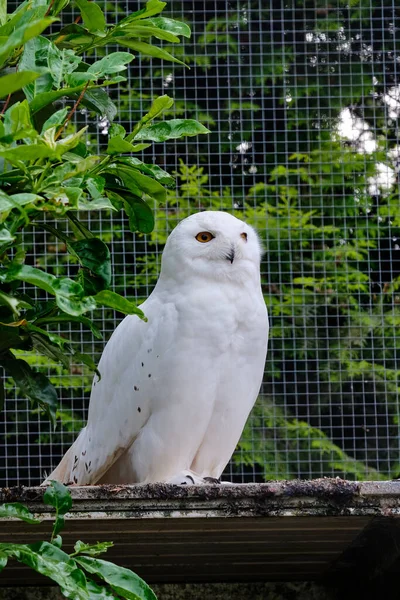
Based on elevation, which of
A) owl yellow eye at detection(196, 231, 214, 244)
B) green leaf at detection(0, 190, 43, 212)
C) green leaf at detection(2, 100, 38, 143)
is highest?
green leaf at detection(2, 100, 38, 143)

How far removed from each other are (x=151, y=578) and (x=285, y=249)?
2088 millimetres

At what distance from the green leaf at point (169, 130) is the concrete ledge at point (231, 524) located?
23.0 inches

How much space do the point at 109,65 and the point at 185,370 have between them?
1.04 metres

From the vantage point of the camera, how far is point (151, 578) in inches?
94.4

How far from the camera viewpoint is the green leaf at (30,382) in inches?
58.7

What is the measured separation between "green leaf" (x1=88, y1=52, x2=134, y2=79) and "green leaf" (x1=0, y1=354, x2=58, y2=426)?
41 cm

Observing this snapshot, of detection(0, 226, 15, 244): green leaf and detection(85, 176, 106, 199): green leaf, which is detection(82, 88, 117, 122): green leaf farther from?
detection(0, 226, 15, 244): green leaf

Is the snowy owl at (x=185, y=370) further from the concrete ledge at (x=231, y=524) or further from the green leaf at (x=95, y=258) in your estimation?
the green leaf at (x=95, y=258)

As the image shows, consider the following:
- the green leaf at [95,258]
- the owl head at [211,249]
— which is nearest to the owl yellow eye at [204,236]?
the owl head at [211,249]

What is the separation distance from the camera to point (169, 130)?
1532 millimetres

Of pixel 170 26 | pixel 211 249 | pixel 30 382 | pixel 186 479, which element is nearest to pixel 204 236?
pixel 211 249

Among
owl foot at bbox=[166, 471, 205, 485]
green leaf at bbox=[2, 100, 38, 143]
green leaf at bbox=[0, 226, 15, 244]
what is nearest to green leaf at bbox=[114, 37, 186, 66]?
green leaf at bbox=[2, 100, 38, 143]

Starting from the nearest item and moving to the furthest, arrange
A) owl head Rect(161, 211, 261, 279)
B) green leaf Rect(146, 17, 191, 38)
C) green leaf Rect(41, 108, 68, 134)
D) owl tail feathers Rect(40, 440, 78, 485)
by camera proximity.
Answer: green leaf Rect(41, 108, 68, 134) → green leaf Rect(146, 17, 191, 38) → owl head Rect(161, 211, 261, 279) → owl tail feathers Rect(40, 440, 78, 485)

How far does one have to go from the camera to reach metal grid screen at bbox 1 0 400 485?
4062 mm
